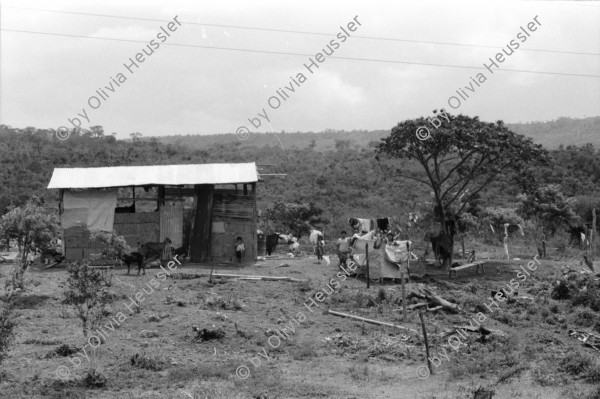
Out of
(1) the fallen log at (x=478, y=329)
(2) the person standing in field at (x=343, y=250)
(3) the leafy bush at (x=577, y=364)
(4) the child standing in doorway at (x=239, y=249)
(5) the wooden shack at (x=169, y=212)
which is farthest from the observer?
(5) the wooden shack at (x=169, y=212)

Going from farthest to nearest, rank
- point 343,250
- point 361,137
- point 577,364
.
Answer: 1. point 361,137
2. point 343,250
3. point 577,364

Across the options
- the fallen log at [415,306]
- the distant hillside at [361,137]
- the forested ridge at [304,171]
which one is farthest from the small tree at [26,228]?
the distant hillside at [361,137]

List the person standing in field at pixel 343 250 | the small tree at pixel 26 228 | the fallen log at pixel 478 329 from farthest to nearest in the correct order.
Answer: the person standing in field at pixel 343 250 → the small tree at pixel 26 228 → the fallen log at pixel 478 329

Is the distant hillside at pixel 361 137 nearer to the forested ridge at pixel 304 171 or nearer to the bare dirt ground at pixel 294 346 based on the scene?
the forested ridge at pixel 304 171

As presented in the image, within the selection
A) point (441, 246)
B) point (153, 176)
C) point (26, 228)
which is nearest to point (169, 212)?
point (153, 176)

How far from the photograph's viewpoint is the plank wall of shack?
78.2ft

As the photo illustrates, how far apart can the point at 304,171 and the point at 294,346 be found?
126ft

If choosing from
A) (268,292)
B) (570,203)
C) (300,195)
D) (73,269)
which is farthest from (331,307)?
(300,195)

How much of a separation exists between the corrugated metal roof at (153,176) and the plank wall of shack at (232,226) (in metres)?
0.74

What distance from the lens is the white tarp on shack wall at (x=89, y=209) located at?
23391 millimetres

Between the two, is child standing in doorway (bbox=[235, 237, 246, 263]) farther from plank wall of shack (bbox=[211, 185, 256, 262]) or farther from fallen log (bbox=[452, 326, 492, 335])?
fallen log (bbox=[452, 326, 492, 335])

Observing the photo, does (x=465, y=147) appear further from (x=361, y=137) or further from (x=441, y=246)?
(x=361, y=137)

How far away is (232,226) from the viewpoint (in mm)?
23938

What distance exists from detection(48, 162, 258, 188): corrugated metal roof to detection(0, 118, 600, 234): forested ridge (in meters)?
11.1
